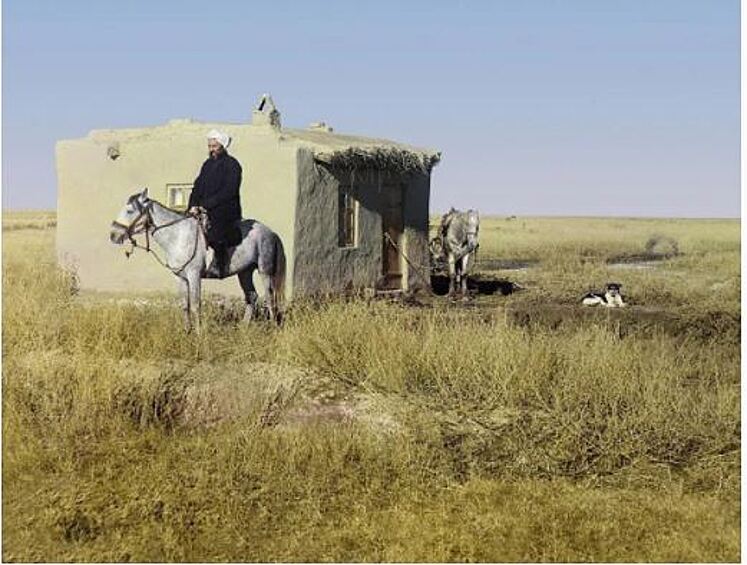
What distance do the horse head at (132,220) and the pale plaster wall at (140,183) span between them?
111 inches

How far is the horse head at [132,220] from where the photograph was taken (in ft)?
37.8

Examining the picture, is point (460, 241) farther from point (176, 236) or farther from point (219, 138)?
point (176, 236)

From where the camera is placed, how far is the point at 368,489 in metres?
7.02

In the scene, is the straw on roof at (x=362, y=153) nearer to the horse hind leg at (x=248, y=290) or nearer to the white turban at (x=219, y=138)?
the white turban at (x=219, y=138)

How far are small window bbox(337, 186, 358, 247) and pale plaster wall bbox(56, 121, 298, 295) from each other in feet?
4.09

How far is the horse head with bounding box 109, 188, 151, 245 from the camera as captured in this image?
11.5 meters

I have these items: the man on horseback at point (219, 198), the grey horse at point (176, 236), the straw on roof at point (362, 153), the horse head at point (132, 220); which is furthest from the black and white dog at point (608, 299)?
the horse head at point (132, 220)

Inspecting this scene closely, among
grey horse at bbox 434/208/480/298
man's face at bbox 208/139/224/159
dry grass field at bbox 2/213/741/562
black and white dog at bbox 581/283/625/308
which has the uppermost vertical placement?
man's face at bbox 208/139/224/159

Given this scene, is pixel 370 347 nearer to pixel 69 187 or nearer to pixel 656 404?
pixel 656 404

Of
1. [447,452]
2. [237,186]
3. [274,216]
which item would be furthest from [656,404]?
[274,216]

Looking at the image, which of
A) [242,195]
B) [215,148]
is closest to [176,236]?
[215,148]

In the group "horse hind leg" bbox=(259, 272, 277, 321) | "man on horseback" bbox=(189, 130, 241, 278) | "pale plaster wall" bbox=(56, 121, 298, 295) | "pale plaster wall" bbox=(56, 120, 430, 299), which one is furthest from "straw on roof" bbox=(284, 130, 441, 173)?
"man on horseback" bbox=(189, 130, 241, 278)

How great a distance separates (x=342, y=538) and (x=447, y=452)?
63.8 inches

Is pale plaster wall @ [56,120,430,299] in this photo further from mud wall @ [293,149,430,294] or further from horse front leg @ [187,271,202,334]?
horse front leg @ [187,271,202,334]
